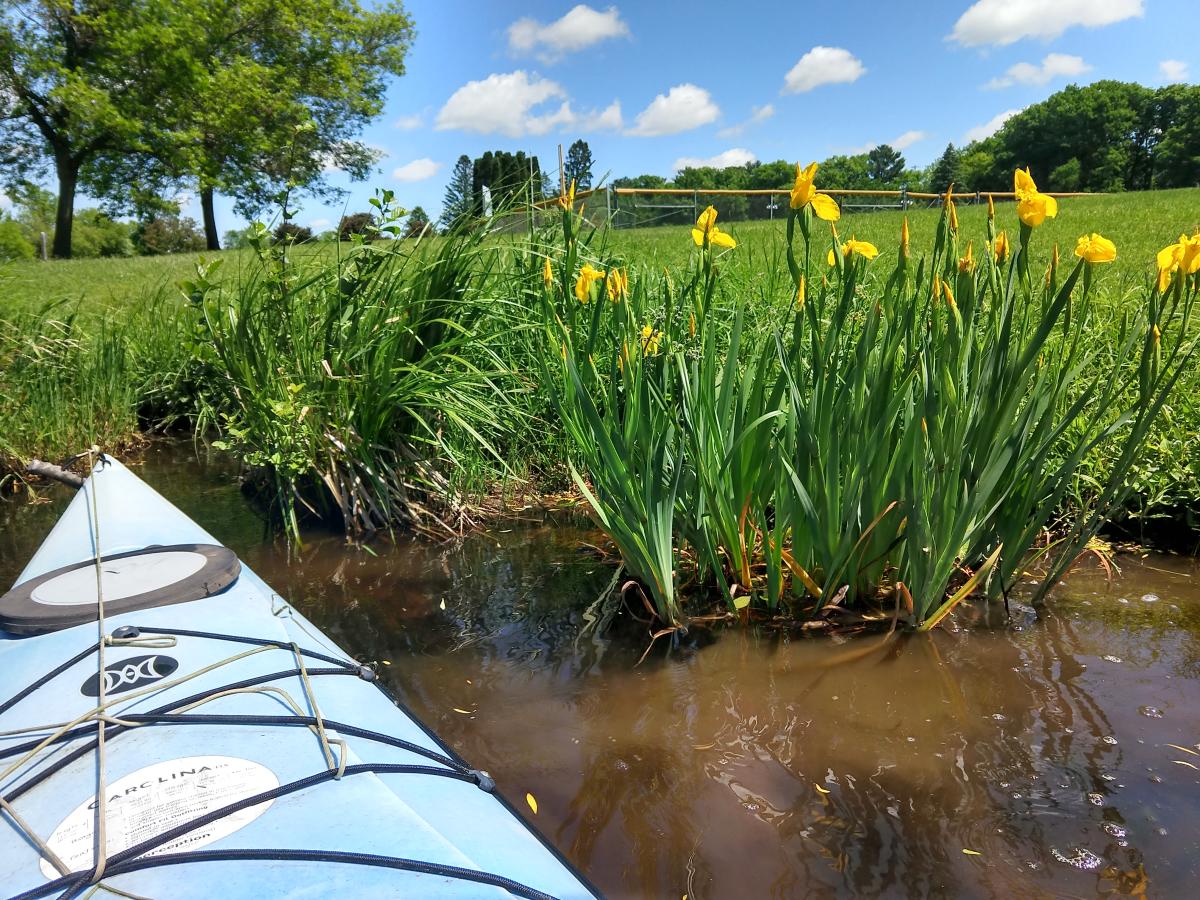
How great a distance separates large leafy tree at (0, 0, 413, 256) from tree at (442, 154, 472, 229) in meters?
17.0

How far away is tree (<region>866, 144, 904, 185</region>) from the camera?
86312 millimetres

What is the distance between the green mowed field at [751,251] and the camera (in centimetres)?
505

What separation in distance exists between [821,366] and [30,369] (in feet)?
17.0

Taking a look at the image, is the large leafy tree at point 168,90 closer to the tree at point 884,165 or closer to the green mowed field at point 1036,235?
the green mowed field at point 1036,235

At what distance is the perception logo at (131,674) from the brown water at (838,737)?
750 mm

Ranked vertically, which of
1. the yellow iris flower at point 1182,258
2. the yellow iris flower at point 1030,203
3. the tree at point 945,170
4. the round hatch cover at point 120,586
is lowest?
the round hatch cover at point 120,586

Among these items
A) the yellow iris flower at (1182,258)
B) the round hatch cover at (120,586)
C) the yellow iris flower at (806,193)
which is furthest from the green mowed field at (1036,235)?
the round hatch cover at (120,586)

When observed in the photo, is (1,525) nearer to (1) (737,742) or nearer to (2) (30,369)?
(2) (30,369)

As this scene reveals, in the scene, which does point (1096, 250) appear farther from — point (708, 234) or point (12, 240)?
point (12, 240)

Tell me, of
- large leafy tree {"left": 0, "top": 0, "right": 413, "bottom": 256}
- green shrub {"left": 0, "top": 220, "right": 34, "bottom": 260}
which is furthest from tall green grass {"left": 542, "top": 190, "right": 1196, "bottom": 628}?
green shrub {"left": 0, "top": 220, "right": 34, "bottom": 260}

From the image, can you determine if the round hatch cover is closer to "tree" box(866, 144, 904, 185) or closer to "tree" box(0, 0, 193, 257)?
"tree" box(0, 0, 193, 257)

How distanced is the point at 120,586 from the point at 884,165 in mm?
98979

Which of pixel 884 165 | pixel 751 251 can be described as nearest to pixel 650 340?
pixel 751 251

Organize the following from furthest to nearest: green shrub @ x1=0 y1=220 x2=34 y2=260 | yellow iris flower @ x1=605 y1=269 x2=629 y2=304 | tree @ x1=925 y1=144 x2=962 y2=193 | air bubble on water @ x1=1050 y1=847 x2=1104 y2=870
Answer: tree @ x1=925 y1=144 x2=962 y2=193
green shrub @ x1=0 y1=220 x2=34 y2=260
yellow iris flower @ x1=605 y1=269 x2=629 y2=304
air bubble on water @ x1=1050 y1=847 x2=1104 y2=870
